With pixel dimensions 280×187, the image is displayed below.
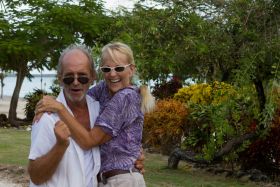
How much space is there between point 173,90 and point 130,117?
1804 cm

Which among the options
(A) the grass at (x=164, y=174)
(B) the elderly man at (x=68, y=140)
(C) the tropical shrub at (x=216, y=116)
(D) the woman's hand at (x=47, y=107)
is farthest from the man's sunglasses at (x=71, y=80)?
(A) the grass at (x=164, y=174)

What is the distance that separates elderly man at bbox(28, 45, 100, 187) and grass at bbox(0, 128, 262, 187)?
5.17 meters

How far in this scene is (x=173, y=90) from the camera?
20.8m

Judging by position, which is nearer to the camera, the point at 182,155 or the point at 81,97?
the point at 81,97

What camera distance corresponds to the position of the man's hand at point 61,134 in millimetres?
2445

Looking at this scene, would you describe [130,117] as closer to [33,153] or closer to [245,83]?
[33,153]

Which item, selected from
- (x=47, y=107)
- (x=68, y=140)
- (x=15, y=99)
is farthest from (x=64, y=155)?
(x=15, y=99)

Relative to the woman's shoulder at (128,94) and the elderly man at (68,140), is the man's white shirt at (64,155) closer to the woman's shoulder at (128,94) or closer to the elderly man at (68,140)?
the elderly man at (68,140)

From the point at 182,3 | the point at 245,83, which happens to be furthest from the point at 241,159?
the point at 182,3

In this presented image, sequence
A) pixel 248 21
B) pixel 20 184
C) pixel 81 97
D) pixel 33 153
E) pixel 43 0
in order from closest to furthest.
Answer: pixel 33 153 < pixel 81 97 < pixel 248 21 < pixel 20 184 < pixel 43 0

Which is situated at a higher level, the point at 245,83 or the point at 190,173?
the point at 245,83

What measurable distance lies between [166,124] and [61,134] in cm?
937

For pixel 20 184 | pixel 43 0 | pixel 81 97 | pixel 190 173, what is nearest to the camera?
pixel 81 97

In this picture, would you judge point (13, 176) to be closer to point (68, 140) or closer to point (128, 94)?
point (128, 94)
